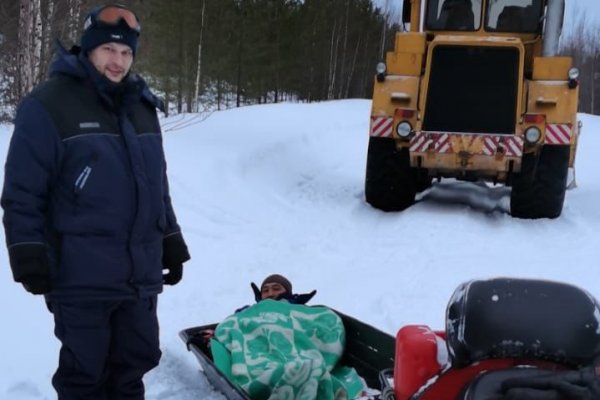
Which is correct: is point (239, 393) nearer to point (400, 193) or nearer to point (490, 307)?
point (490, 307)

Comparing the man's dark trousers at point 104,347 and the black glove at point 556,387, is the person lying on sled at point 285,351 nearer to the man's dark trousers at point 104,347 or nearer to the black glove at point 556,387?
the man's dark trousers at point 104,347

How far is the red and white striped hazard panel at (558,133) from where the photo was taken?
7066 mm

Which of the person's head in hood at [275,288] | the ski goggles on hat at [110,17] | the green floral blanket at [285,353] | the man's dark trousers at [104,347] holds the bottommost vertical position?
the green floral blanket at [285,353]

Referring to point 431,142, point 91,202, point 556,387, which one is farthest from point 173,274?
point 431,142

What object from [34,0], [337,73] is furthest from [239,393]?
[337,73]

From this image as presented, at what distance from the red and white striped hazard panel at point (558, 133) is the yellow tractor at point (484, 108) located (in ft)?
0.03

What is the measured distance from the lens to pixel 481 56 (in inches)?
290

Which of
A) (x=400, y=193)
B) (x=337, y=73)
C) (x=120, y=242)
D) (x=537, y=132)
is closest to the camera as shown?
(x=120, y=242)

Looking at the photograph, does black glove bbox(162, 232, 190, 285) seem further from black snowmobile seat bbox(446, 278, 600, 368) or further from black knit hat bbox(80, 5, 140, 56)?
black snowmobile seat bbox(446, 278, 600, 368)

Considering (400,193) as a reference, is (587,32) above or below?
above

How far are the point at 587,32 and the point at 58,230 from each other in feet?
187

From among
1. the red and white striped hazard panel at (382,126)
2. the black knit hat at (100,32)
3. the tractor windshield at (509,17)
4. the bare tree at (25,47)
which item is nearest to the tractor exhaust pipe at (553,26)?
the tractor windshield at (509,17)

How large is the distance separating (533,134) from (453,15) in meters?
1.90

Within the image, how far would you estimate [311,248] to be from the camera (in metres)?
6.47
